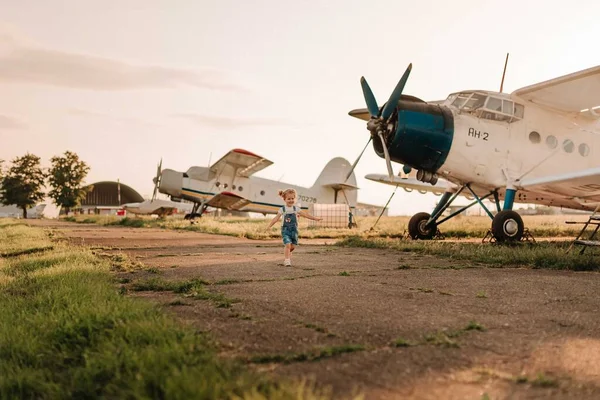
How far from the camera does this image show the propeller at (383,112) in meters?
9.55

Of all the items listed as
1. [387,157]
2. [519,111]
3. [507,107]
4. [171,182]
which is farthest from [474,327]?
[171,182]

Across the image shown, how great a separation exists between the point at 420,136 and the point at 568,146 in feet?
13.2

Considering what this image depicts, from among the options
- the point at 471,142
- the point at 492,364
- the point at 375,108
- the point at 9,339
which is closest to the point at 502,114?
the point at 471,142

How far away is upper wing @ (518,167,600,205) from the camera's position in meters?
9.31

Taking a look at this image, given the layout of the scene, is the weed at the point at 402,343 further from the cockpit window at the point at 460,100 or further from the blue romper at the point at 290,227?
the cockpit window at the point at 460,100

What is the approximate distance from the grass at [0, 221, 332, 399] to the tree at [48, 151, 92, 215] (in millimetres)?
71515

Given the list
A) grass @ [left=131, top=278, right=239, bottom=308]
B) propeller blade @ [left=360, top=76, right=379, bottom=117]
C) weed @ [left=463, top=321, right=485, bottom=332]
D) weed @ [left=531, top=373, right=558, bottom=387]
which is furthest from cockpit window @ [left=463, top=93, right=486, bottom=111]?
weed @ [left=531, top=373, right=558, bottom=387]

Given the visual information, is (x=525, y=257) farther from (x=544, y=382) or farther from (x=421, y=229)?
(x=544, y=382)

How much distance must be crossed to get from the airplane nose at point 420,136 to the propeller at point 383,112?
142 millimetres

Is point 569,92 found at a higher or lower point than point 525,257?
higher

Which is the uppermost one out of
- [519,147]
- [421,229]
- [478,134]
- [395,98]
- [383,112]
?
[395,98]

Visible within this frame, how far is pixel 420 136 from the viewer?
9789 millimetres

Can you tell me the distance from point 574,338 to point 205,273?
13.3 ft

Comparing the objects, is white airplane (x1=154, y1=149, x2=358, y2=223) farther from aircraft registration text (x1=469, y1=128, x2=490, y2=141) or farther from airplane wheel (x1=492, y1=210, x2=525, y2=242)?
airplane wheel (x1=492, y1=210, x2=525, y2=242)
